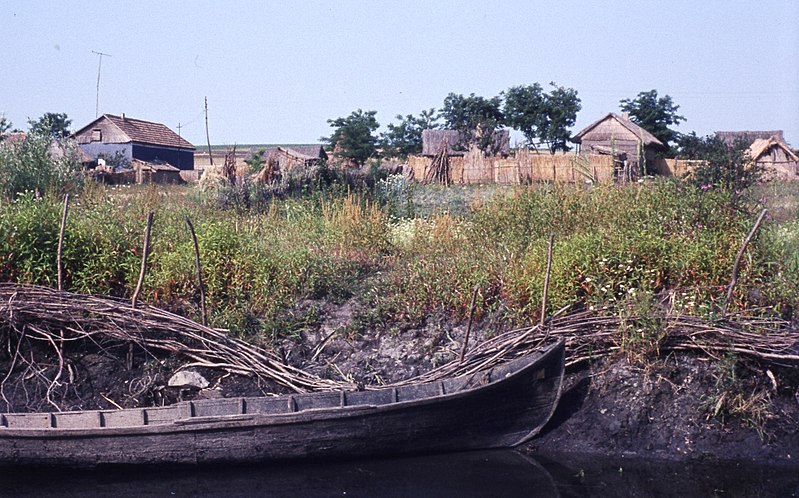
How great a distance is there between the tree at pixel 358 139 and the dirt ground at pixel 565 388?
3104cm

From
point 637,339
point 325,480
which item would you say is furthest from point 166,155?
point 637,339

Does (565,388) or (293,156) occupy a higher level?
(293,156)

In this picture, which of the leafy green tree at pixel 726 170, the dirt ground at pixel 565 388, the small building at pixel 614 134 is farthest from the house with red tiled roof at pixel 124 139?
the leafy green tree at pixel 726 170

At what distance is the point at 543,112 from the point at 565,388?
36509mm

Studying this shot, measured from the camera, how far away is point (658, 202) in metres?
9.75

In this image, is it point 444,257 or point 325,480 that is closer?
point 325,480

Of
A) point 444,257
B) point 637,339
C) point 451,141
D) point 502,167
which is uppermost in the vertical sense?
point 451,141

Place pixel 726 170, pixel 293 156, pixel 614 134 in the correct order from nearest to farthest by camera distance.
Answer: pixel 726 170 → pixel 293 156 → pixel 614 134

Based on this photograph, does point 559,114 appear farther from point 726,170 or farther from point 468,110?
point 726,170

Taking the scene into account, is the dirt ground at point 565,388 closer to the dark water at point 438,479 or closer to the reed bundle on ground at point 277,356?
the reed bundle on ground at point 277,356

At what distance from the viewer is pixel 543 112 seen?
42781 mm

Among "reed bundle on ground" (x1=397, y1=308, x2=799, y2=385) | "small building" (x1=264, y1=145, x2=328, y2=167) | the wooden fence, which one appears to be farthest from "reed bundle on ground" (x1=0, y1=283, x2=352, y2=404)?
the wooden fence

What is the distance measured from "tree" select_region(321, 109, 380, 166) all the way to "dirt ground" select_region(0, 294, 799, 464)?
102 feet

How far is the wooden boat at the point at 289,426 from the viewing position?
7055 millimetres
